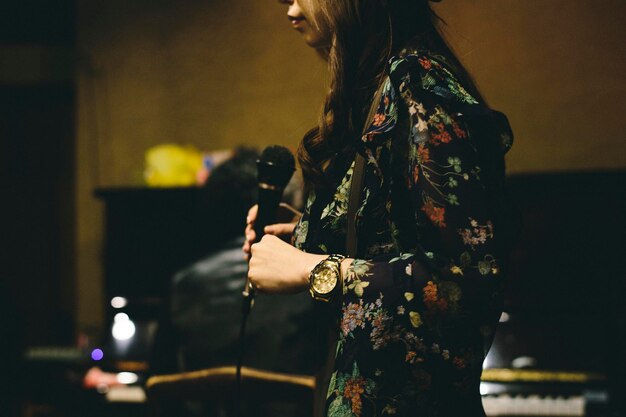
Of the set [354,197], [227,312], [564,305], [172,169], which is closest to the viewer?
[354,197]

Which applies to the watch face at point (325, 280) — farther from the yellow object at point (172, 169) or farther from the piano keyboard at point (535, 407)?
the yellow object at point (172, 169)

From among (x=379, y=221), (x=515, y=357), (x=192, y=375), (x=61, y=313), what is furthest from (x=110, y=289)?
(x=379, y=221)

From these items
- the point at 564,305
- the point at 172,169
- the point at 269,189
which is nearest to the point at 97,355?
the point at 172,169

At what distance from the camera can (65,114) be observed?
648 cm

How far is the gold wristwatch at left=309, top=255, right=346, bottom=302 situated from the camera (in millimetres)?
1157

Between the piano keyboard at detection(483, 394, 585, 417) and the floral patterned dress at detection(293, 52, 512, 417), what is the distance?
2.27 meters

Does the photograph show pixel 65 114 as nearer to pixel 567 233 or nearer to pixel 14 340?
pixel 14 340

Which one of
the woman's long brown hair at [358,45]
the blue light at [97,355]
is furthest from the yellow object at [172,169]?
the woman's long brown hair at [358,45]

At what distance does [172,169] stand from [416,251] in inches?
137

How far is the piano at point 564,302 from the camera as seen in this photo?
11.2 ft

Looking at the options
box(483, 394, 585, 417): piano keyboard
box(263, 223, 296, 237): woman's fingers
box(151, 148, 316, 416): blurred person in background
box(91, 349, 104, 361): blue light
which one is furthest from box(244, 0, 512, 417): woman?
box(91, 349, 104, 361): blue light

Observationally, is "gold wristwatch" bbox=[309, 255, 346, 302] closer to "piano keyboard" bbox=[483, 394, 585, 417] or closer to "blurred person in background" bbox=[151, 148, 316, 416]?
"blurred person in background" bbox=[151, 148, 316, 416]

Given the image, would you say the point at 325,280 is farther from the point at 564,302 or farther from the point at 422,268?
the point at 564,302

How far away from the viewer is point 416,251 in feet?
3.67
